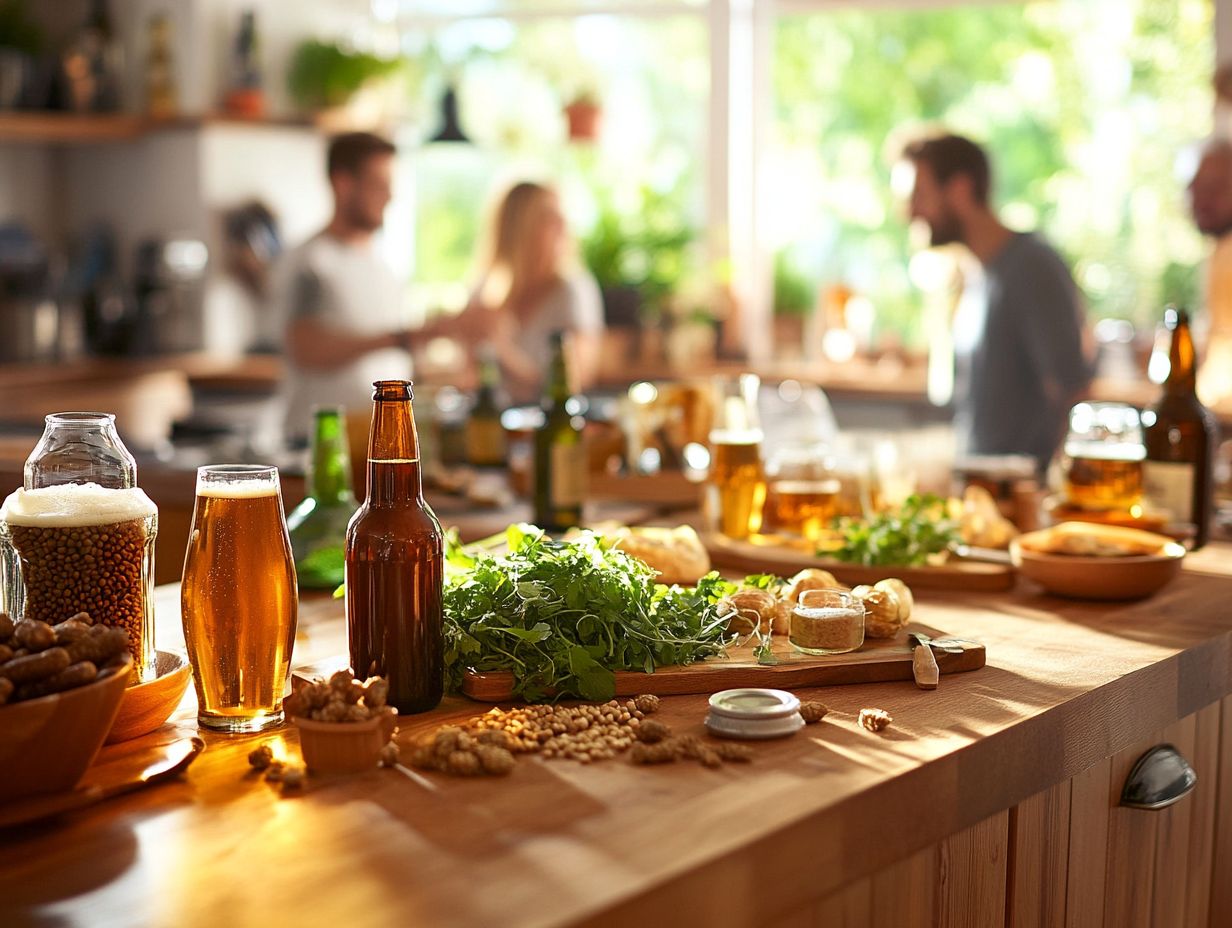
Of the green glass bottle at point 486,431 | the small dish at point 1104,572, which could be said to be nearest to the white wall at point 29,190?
the green glass bottle at point 486,431

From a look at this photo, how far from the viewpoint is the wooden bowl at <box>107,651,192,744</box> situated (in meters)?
1.22

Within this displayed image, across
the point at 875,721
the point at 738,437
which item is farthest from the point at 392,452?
the point at 738,437

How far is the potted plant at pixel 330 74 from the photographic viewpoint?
19.4 ft

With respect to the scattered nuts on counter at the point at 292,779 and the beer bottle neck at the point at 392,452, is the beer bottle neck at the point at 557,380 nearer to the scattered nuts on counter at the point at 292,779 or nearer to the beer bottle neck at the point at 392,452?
the beer bottle neck at the point at 392,452

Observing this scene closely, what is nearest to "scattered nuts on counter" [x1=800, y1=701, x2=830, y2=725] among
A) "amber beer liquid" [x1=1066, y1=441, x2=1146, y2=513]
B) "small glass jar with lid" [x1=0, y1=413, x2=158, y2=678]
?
"small glass jar with lid" [x1=0, y1=413, x2=158, y2=678]

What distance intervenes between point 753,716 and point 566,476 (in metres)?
1.07

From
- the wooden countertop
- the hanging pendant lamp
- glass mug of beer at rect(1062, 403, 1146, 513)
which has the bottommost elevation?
the wooden countertop

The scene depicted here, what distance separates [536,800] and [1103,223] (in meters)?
4.96

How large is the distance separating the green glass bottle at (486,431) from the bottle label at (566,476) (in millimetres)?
832

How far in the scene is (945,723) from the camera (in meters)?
1.32

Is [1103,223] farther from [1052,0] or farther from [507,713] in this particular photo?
[507,713]

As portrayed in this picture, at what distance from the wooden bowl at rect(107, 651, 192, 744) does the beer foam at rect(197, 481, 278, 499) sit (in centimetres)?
15

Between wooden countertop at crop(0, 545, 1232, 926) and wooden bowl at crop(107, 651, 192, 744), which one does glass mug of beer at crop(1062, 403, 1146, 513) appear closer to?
wooden countertop at crop(0, 545, 1232, 926)

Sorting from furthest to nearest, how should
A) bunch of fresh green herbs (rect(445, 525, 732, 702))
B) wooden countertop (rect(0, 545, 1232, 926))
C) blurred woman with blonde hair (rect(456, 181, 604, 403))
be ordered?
blurred woman with blonde hair (rect(456, 181, 604, 403)) < bunch of fresh green herbs (rect(445, 525, 732, 702)) < wooden countertop (rect(0, 545, 1232, 926))
